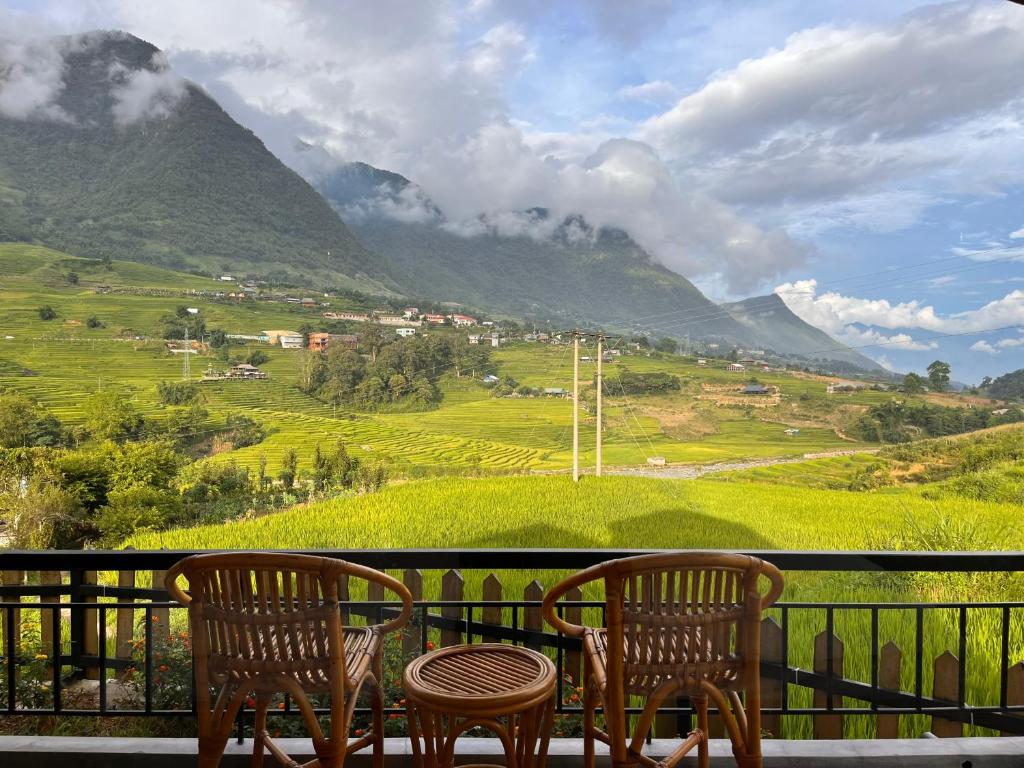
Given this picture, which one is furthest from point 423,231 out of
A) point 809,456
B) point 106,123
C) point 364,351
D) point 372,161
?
point 809,456

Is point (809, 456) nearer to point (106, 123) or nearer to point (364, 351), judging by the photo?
point (364, 351)

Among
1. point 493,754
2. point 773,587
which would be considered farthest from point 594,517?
point 773,587

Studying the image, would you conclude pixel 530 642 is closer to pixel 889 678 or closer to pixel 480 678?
pixel 480 678

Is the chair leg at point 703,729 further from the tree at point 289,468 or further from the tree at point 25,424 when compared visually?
the tree at point 25,424

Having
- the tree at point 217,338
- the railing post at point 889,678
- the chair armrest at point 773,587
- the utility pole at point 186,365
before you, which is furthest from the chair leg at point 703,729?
the tree at point 217,338

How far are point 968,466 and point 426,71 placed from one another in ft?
32.9

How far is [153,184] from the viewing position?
13.2 meters

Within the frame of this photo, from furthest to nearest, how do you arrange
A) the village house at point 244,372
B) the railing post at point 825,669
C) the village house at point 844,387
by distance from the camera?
the village house at point 244,372 → the village house at point 844,387 → the railing post at point 825,669

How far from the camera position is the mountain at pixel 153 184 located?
11766mm

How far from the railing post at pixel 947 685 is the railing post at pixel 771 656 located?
16.9 inches

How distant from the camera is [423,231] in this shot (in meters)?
13.9

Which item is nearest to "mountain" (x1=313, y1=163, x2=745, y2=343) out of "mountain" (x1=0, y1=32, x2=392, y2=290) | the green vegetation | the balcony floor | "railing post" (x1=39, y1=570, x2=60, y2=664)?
"mountain" (x1=0, y1=32, x2=392, y2=290)

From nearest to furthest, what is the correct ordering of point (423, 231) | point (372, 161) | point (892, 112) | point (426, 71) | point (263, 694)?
point (263, 694) < point (426, 71) < point (892, 112) < point (372, 161) < point (423, 231)

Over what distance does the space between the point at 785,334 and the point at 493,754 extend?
11.1 meters
